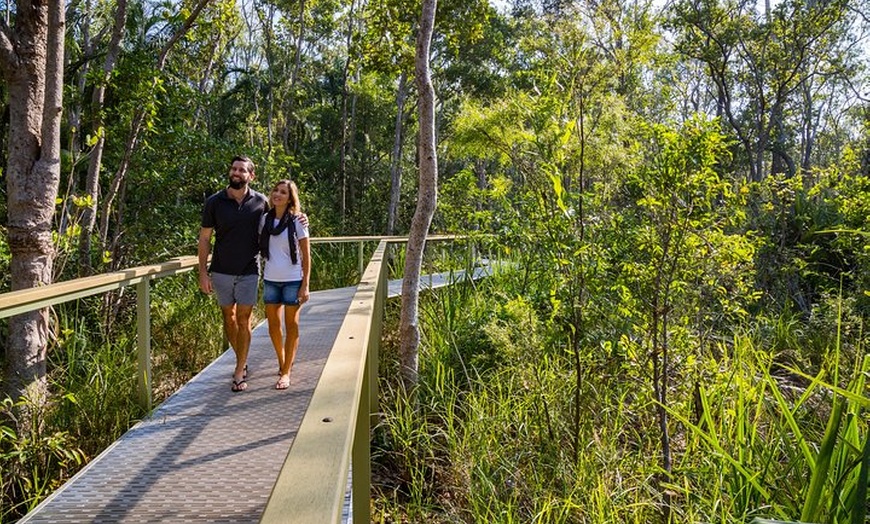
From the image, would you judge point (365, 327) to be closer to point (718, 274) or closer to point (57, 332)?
point (718, 274)

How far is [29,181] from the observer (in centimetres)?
401

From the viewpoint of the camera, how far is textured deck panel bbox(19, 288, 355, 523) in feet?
8.55

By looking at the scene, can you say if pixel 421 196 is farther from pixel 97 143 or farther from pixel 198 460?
pixel 97 143

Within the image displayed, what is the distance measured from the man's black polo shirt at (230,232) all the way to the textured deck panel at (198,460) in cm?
92

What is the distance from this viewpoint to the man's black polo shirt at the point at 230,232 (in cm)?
416

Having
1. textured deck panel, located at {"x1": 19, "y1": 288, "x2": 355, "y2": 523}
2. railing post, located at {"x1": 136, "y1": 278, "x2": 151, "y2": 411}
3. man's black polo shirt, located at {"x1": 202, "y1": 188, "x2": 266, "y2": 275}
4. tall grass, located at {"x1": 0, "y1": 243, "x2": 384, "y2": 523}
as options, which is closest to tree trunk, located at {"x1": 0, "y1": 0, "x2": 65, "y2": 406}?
tall grass, located at {"x1": 0, "y1": 243, "x2": 384, "y2": 523}

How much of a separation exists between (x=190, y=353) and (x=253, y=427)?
3077 millimetres

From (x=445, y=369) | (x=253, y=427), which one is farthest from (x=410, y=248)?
(x=253, y=427)

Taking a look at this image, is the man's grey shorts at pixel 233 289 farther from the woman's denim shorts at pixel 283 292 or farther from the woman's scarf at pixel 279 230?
the woman's scarf at pixel 279 230

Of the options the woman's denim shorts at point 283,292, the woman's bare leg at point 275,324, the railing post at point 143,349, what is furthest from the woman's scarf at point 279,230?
the railing post at point 143,349

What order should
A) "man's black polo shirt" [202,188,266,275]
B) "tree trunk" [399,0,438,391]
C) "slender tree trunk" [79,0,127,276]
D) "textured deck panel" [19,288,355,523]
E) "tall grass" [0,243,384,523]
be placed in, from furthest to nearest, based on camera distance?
"slender tree trunk" [79,0,127,276] → "tree trunk" [399,0,438,391] → "man's black polo shirt" [202,188,266,275] → "tall grass" [0,243,384,523] → "textured deck panel" [19,288,355,523]

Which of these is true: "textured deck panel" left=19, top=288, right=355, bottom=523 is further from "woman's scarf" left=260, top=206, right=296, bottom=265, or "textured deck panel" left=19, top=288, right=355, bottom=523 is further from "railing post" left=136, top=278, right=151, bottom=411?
"woman's scarf" left=260, top=206, right=296, bottom=265

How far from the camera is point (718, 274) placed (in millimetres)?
3537

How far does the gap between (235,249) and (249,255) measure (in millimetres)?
104
